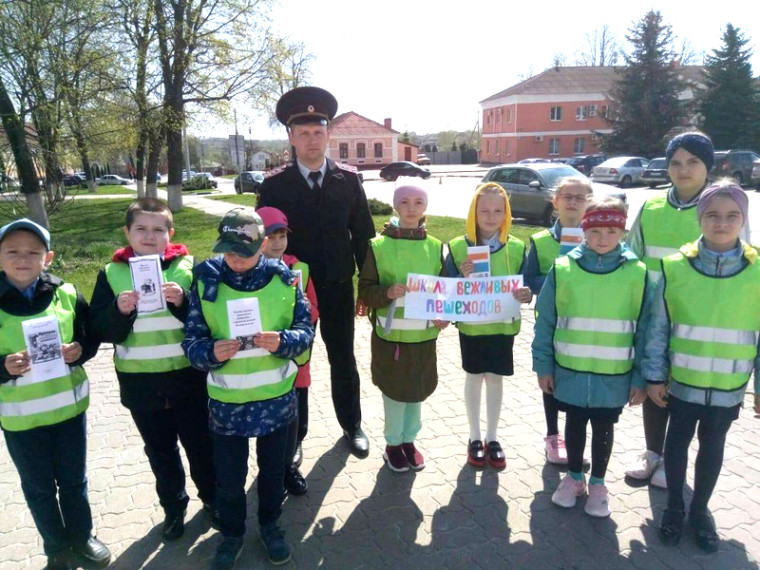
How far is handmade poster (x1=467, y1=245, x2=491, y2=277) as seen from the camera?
140 inches

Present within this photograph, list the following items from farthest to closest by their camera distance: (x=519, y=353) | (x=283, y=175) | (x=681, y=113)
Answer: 1. (x=681, y=113)
2. (x=519, y=353)
3. (x=283, y=175)

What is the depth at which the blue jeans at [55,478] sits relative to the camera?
268 centimetres

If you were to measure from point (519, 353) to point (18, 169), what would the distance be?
37.5 feet


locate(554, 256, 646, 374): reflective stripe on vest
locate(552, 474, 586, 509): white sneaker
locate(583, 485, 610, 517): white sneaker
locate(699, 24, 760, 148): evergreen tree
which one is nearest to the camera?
locate(554, 256, 646, 374): reflective stripe on vest

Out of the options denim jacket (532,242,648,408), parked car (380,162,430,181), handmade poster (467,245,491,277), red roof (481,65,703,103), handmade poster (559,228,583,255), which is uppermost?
red roof (481,65,703,103)

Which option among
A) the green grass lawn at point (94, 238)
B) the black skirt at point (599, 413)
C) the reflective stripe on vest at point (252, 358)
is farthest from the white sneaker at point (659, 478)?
the green grass lawn at point (94, 238)

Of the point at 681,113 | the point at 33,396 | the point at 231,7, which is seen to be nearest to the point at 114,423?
the point at 33,396

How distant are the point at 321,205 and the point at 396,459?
187 cm

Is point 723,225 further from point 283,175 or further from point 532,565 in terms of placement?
point 283,175

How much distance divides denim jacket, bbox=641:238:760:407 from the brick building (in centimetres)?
5448

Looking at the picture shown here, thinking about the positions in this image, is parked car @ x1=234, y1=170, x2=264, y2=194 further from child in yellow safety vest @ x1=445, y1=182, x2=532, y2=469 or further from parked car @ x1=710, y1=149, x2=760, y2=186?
child in yellow safety vest @ x1=445, y1=182, x2=532, y2=469

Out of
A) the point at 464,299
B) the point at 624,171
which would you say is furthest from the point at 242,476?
the point at 624,171

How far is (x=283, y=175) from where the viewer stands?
372 centimetres

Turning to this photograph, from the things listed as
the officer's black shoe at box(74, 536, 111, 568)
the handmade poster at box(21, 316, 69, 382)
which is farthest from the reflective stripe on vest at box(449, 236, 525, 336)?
the officer's black shoe at box(74, 536, 111, 568)
